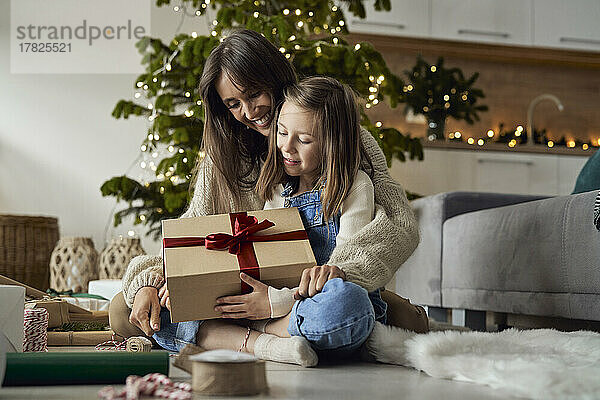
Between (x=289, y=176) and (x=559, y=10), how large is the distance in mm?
3134

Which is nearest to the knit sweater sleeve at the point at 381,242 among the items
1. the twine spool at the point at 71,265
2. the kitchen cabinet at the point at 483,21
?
the twine spool at the point at 71,265

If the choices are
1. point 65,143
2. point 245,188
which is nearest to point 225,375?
point 245,188

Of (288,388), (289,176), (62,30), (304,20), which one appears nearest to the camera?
(288,388)

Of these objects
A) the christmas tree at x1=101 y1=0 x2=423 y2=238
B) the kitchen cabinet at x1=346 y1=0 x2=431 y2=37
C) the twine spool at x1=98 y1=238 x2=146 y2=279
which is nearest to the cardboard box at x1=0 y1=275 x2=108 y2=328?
the christmas tree at x1=101 y1=0 x2=423 y2=238

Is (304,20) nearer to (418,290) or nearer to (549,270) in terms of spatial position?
(418,290)

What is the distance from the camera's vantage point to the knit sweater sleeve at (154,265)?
138cm

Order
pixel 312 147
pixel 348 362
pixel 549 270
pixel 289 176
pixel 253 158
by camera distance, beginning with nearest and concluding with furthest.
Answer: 1. pixel 348 362
2. pixel 312 147
3. pixel 289 176
4. pixel 253 158
5. pixel 549 270

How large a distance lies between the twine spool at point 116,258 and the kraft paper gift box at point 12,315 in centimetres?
192

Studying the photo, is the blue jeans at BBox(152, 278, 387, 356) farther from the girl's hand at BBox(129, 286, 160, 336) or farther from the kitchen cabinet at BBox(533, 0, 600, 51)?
the kitchen cabinet at BBox(533, 0, 600, 51)

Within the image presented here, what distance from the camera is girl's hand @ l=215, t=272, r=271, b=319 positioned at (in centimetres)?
126

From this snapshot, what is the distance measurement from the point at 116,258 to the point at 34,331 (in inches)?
69.9

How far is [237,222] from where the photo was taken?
1320mm

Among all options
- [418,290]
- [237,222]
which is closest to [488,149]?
[418,290]

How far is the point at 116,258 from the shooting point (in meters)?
3.00
